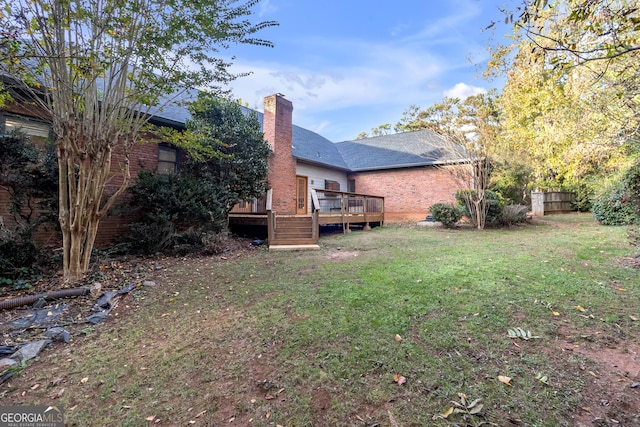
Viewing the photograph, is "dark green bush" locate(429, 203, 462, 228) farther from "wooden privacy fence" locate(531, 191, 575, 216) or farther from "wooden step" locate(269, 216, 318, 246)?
"wooden privacy fence" locate(531, 191, 575, 216)

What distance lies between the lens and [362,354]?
2.56 meters

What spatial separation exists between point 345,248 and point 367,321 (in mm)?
4714

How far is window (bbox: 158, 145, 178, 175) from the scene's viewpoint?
8.84 m

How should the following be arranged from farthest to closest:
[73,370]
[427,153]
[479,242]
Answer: [427,153] < [479,242] < [73,370]

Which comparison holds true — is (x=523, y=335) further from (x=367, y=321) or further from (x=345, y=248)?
(x=345, y=248)

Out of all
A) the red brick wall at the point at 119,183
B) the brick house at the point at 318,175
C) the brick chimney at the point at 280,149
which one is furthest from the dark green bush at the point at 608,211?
the red brick wall at the point at 119,183

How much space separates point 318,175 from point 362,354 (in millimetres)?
13495

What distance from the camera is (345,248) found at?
7875 millimetres

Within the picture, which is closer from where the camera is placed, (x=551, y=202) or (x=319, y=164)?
(x=319, y=164)

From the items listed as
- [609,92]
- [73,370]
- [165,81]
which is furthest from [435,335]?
[609,92]

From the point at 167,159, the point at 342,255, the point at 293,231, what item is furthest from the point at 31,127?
the point at 342,255

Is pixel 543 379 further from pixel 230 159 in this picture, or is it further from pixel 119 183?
pixel 119 183

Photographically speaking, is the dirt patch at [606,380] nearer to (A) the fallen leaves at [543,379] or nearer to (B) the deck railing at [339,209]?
(A) the fallen leaves at [543,379]
